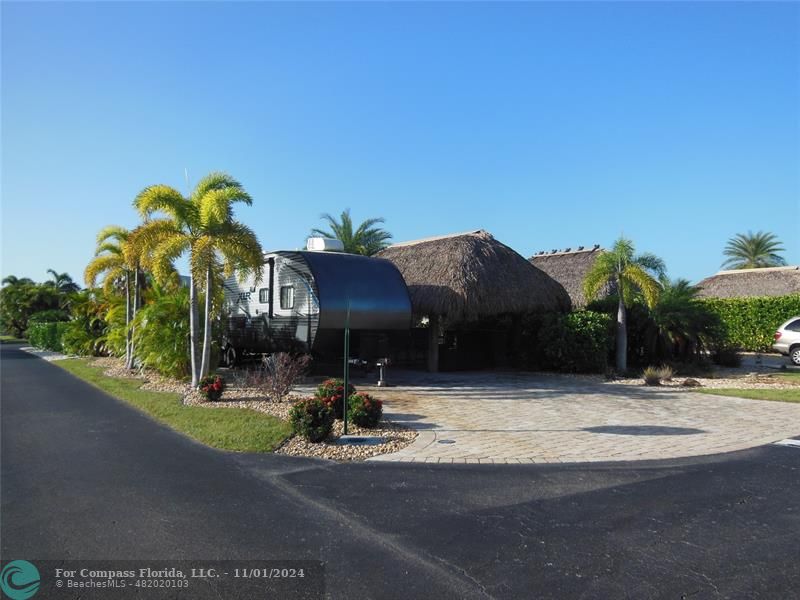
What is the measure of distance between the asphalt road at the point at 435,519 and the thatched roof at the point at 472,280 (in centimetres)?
1054

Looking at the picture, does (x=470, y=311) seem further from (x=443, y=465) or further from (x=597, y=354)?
(x=443, y=465)

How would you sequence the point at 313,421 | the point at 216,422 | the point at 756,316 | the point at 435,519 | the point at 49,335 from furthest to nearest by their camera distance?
1. the point at 49,335
2. the point at 756,316
3. the point at 216,422
4. the point at 313,421
5. the point at 435,519

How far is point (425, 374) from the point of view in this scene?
1852 centimetres

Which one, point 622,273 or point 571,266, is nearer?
point 622,273

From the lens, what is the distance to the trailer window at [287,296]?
16203 millimetres

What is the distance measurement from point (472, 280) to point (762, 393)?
8182mm

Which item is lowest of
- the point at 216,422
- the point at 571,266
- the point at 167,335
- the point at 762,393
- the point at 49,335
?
the point at 216,422

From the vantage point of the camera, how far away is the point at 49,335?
3628 cm

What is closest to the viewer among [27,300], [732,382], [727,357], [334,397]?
[334,397]

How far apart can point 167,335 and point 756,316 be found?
2613cm

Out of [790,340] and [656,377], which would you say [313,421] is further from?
[790,340]

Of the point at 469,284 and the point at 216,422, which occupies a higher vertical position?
the point at 469,284

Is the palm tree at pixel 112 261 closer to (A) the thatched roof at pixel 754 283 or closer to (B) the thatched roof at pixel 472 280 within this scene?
(B) the thatched roof at pixel 472 280

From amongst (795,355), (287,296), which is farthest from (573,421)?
(795,355)
